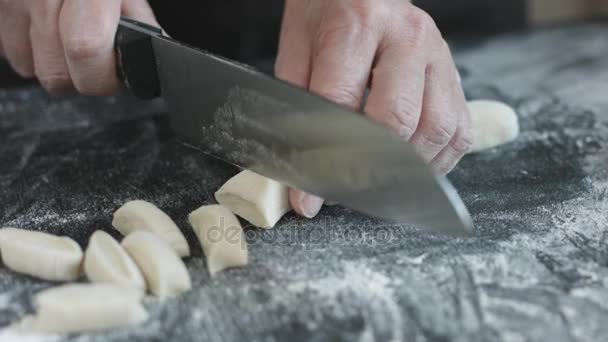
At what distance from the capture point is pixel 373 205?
1.02 m

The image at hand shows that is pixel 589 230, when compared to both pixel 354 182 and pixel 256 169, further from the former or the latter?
pixel 256 169

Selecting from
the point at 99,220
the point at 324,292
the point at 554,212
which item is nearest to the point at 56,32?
the point at 99,220

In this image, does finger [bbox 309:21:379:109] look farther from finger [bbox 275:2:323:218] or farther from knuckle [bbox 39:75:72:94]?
knuckle [bbox 39:75:72:94]

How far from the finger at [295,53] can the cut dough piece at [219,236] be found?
0.85ft

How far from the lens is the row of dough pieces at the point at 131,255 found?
2.97 feet

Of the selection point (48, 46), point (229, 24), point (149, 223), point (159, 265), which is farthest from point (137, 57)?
point (229, 24)

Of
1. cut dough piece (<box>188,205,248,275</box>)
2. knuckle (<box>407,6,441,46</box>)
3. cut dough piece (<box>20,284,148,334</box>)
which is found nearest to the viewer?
cut dough piece (<box>20,284,148,334</box>)

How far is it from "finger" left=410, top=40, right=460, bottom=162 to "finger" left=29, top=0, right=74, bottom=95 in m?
0.67

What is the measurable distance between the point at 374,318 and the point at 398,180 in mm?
191

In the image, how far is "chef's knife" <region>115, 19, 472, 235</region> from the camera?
3.15 feet

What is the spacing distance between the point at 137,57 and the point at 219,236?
1.21ft

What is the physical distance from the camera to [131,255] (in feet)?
3.30

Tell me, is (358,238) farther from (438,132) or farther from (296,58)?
(296,58)

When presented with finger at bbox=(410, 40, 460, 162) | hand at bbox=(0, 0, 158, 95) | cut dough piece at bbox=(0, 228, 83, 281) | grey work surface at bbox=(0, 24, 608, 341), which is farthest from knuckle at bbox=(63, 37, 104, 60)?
finger at bbox=(410, 40, 460, 162)
